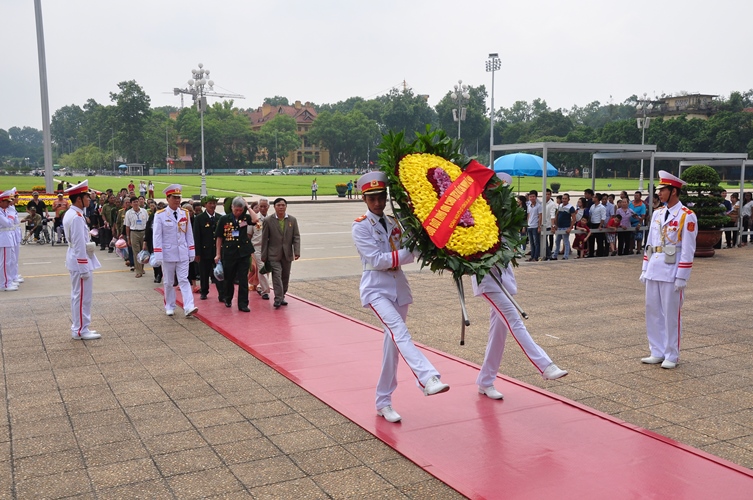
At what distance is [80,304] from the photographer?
847 centimetres

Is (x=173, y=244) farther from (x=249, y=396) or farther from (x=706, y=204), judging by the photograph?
(x=706, y=204)

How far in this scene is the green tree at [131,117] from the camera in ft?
365

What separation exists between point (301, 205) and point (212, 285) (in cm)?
2690

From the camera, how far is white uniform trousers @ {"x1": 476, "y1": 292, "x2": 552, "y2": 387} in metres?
5.65

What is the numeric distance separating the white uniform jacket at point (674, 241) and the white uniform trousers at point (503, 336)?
2323 millimetres

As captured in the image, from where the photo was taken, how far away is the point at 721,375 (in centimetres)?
686

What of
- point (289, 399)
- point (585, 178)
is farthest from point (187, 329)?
point (585, 178)

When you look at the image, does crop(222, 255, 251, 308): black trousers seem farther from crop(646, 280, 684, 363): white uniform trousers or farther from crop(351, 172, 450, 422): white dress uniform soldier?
crop(646, 280, 684, 363): white uniform trousers


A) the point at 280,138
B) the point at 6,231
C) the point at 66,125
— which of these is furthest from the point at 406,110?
the point at 66,125

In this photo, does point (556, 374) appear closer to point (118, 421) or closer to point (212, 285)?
point (118, 421)

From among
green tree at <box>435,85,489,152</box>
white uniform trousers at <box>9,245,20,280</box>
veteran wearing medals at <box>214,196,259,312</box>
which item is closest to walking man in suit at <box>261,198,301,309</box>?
veteran wearing medals at <box>214,196,259,312</box>

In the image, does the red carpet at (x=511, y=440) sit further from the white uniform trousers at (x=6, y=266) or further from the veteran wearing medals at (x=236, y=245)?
the white uniform trousers at (x=6, y=266)

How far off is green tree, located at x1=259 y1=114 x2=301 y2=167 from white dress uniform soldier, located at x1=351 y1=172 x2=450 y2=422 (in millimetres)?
116222

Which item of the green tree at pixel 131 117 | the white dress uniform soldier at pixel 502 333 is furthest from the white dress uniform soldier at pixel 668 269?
the green tree at pixel 131 117
